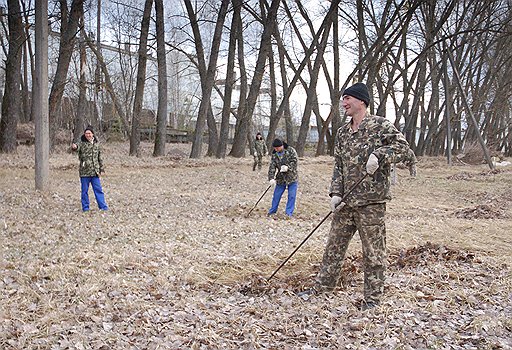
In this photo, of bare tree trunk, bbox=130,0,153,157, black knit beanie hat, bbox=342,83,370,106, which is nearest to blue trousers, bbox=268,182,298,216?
black knit beanie hat, bbox=342,83,370,106

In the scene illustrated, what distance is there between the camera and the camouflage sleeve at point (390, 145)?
4512mm

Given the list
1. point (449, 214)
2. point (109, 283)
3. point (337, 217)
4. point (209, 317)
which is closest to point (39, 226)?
point (109, 283)

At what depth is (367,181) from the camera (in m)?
4.67

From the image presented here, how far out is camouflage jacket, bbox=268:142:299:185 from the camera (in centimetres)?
1066

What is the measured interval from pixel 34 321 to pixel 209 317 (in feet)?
5.20

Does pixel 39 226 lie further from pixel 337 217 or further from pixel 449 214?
pixel 449 214

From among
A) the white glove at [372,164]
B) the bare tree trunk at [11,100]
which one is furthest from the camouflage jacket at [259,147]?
the white glove at [372,164]

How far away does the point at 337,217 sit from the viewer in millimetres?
4961

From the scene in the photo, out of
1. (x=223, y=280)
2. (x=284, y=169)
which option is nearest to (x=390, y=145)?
(x=223, y=280)

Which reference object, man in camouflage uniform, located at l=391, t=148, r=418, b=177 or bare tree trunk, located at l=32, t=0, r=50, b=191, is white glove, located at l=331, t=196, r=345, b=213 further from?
bare tree trunk, located at l=32, t=0, r=50, b=191

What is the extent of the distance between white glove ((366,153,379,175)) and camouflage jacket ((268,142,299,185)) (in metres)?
6.15

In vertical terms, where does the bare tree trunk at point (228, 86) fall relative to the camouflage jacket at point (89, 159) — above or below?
above

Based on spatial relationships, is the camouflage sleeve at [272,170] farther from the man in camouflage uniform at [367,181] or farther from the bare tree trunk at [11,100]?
the bare tree trunk at [11,100]

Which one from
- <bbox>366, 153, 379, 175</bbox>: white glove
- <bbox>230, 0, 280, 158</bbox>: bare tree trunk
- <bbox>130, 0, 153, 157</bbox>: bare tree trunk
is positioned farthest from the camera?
<bbox>230, 0, 280, 158</bbox>: bare tree trunk
